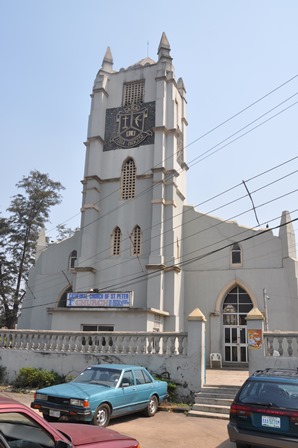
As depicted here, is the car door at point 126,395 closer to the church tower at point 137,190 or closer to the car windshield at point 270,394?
the car windshield at point 270,394

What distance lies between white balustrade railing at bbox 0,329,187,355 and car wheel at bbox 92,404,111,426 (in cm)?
511

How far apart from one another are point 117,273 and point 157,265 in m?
3.04

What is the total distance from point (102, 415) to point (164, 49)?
2804cm

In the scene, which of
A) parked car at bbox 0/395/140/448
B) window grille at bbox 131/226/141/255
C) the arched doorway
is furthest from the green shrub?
the arched doorway

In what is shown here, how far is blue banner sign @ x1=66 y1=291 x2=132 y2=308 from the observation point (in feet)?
69.5

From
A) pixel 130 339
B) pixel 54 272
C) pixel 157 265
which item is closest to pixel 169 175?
pixel 157 265

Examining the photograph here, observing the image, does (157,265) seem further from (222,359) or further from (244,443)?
(244,443)

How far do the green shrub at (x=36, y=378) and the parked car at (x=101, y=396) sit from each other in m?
4.95

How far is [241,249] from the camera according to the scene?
86.9 feet

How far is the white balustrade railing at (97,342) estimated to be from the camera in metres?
14.5

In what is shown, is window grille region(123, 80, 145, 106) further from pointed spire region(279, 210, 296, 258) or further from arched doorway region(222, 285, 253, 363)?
arched doorway region(222, 285, 253, 363)

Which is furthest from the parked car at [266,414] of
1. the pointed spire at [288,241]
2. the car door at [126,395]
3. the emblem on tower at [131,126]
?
the emblem on tower at [131,126]

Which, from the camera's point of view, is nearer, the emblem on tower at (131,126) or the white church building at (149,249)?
the white church building at (149,249)

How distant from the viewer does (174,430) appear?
379 inches
